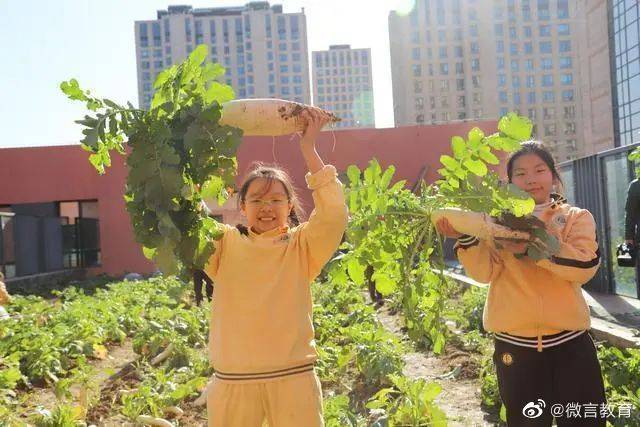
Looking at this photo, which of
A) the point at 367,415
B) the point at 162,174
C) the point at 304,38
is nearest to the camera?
the point at 162,174

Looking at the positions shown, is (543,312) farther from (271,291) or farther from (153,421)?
(153,421)

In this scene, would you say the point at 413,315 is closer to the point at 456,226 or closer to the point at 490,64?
the point at 456,226

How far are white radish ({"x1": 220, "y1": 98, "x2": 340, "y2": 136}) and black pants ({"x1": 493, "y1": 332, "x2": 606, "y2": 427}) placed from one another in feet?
4.23

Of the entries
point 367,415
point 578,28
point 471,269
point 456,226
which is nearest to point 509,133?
point 456,226

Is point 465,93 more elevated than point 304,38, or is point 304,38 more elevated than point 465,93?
point 304,38

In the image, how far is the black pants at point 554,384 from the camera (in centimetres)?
221

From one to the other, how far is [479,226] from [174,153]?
1274mm

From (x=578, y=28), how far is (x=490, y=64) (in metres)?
14.5

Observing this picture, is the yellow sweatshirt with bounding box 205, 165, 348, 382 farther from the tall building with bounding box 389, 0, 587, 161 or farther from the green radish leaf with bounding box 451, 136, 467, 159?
the tall building with bounding box 389, 0, 587, 161

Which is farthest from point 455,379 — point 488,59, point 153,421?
point 488,59

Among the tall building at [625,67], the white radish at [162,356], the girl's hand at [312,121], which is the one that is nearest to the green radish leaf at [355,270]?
the girl's hand at [312,121]

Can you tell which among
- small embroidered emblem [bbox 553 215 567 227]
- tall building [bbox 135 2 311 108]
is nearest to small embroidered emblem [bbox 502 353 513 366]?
small embroidered emblem [bbox 553 215 567 227]

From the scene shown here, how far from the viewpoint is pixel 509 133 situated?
239 centimetres

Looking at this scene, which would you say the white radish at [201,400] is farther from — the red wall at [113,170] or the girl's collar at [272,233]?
the red wall at [113,170]
